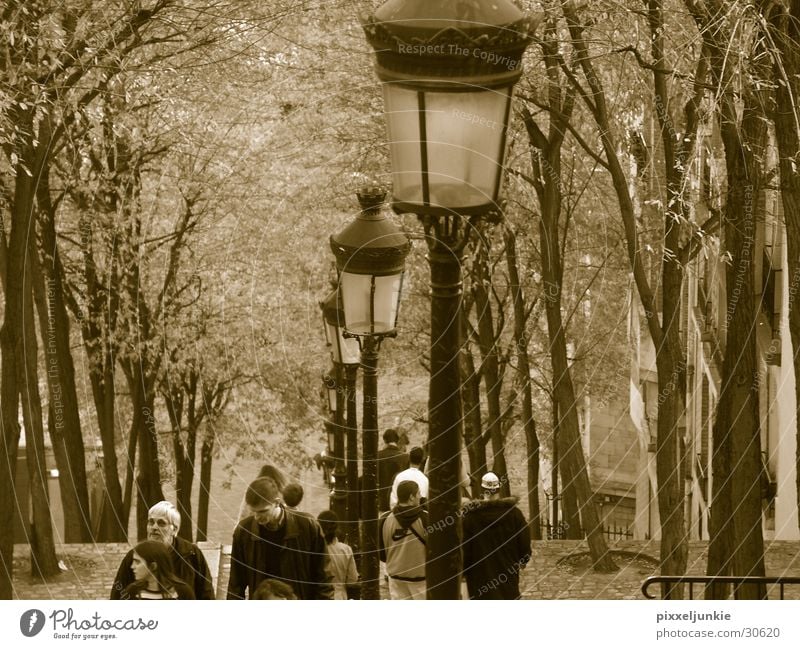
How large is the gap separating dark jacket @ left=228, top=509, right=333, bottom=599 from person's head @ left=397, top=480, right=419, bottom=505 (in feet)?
3.29

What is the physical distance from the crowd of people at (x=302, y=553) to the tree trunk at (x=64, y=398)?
6.21 m

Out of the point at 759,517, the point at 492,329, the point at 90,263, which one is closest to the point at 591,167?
the point at 492,329

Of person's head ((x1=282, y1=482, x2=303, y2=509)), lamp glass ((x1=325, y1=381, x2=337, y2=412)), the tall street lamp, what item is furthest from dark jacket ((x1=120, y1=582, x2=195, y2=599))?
lamp glass ((x1=325, y1=381, x2=337, y2=412))

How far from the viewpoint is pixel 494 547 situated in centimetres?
952

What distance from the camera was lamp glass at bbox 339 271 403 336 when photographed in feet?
30.5

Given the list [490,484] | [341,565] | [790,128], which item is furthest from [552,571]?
[790,128]

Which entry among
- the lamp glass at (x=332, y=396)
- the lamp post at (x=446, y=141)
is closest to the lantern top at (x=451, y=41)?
the lamp post at (x=446, y=141)

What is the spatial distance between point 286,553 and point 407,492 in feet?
4.09

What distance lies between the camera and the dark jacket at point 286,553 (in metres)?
8.50

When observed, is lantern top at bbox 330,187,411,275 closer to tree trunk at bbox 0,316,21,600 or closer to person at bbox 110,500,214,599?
person at bbox 110,500,214,599

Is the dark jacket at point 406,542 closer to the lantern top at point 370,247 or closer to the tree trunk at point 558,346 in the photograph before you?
the lantern top at point 370,247

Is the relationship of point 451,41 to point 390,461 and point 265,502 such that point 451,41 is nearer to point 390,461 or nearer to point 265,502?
point 265,502
